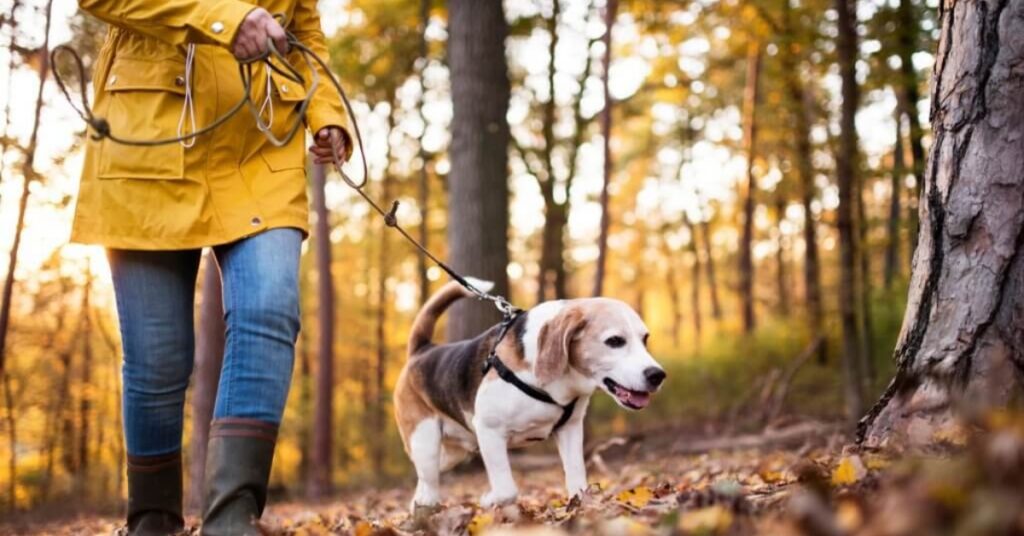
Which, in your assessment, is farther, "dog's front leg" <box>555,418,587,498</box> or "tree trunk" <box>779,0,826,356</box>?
"tree trunk" <box>779,0,826,356</box>

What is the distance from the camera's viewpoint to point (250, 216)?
9.84 feet

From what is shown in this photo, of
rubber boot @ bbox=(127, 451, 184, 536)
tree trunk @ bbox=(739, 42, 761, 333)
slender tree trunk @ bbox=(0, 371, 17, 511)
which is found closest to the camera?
rubber boot @ bbox=(127, 451, 184, 536)

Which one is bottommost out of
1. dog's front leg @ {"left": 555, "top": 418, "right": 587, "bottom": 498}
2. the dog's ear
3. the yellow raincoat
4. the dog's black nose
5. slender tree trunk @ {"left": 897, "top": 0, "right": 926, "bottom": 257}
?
dog's front leg @ {"left": 555, "top": 418, "right": 587, "bottom": 498}

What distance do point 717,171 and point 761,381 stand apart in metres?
10.8

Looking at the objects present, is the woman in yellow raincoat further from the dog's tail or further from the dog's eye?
the dog's tail

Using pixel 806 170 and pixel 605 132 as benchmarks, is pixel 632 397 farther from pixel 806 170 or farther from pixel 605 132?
pixel 806 170

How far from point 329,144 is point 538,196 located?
14.6 meters


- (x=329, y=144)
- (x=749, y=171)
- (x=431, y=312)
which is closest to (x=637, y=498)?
(x=329, y=144)

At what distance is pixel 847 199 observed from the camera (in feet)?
28.1

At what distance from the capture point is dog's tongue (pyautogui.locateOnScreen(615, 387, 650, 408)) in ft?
12.9

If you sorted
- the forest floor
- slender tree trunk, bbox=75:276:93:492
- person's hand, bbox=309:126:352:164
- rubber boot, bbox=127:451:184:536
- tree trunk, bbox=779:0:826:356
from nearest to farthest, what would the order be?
the forest floor, rubber boot, bbox=127:451:184:536, person's hand, bbox=309:126:352:164, tree trunk, bbox=779:0:826:356, slender tree trunk, bbox=75:276:93:492

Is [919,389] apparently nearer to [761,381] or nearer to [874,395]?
[874,395]

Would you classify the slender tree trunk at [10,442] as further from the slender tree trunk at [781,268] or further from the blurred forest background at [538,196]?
the slender tree trunk at [781,268]

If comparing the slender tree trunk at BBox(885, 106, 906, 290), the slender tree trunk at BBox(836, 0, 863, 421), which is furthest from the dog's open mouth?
the slender tree trunk at BBox(885, 106, 906, 290)
